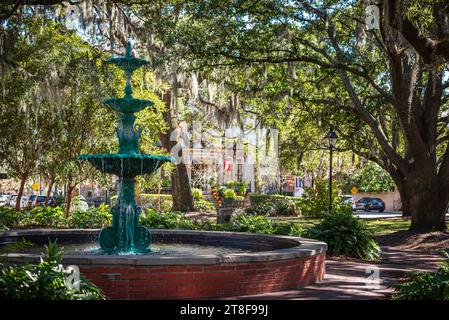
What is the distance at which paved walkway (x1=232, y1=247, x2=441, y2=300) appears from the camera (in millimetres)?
9055

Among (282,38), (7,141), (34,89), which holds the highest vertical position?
(282,38)

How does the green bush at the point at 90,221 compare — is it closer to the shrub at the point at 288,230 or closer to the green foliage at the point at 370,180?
the shrub at the point at 288,230

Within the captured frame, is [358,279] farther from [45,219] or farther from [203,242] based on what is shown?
[45,219]

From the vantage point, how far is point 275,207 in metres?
35.2

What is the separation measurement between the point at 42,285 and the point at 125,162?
16.1 ft

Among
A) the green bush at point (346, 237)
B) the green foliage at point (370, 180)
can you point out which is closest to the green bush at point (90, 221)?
the green bush at point (346, 237)

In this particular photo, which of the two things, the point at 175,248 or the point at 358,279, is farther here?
the point at 175,248

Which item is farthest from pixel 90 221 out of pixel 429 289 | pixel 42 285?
pixel 429 289

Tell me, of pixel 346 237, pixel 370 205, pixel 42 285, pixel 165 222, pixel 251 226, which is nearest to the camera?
pixel 42 285

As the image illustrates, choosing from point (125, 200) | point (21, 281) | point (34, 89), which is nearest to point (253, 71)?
point (34, 89)

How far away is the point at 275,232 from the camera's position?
15.6m

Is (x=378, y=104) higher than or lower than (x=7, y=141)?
higher
